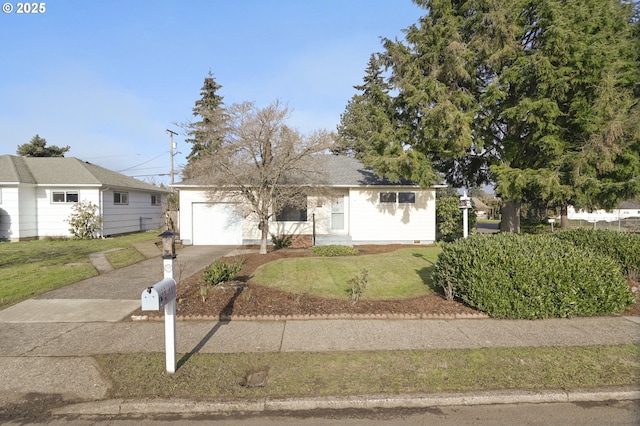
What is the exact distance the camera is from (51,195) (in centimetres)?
1738

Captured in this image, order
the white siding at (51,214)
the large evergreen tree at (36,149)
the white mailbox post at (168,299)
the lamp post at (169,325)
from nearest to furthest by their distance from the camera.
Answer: the white mailbox post at (168,299), the lamp post at (169,325), the white siding at (51,214), the large evergreen tree at (36,149)

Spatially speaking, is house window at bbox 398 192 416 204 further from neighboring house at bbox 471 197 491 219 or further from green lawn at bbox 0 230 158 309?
neighboring house at bbox 471 197 491 219

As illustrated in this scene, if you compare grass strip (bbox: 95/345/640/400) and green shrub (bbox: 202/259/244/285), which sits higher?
green shrub (bbox: 202/259/244/285)

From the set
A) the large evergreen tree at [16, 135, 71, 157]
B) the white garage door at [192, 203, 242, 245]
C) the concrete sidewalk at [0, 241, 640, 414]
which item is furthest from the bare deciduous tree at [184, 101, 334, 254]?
the large evergreen tree at [16, 135, 71, 157]

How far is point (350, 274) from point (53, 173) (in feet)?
58.9

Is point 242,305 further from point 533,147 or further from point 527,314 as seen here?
point 533,147

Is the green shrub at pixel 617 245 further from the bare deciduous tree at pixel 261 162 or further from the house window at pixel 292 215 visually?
the house window at pixel 292 215

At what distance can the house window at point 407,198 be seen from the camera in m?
15.1

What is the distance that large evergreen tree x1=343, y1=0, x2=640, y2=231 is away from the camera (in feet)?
34.3

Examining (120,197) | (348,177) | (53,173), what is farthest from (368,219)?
(53,173)

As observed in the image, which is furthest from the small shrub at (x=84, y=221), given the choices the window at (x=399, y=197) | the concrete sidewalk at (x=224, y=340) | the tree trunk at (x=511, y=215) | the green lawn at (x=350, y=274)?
the tree trunk at (x=511, y=215)

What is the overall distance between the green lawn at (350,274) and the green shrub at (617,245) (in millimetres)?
3849

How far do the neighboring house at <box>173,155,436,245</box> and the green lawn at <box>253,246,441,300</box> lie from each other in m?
3.15

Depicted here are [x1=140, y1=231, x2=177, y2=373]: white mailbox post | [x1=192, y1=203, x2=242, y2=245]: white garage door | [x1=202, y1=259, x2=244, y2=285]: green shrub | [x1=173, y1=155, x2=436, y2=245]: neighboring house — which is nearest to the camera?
[x1=140, y1=231, x2=177, y2=373]: white mailbox post
